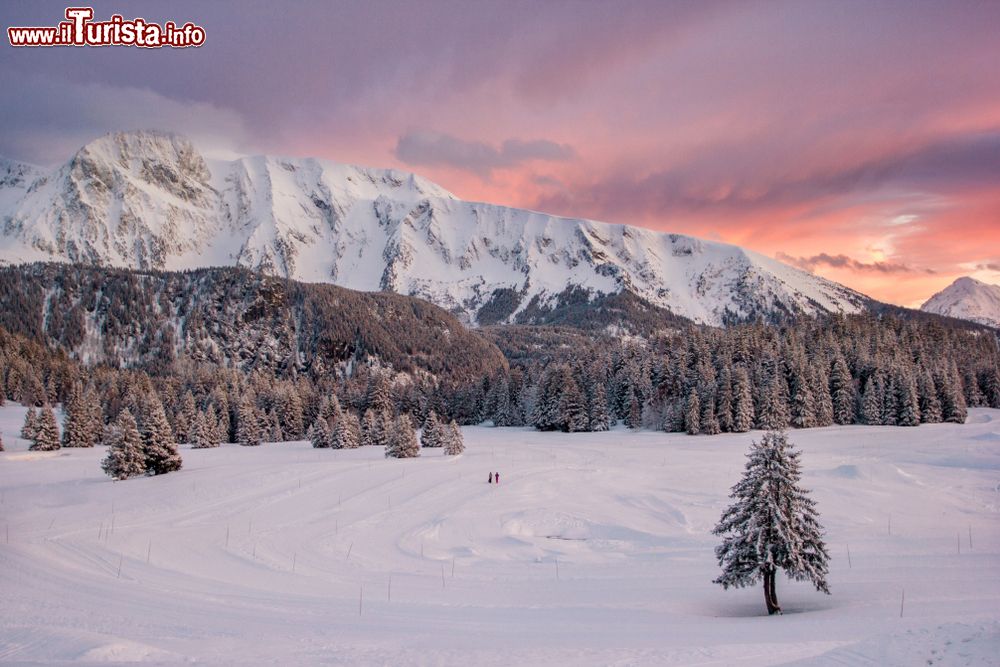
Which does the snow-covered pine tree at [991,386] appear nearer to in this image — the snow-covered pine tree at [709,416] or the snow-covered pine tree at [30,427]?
the snow-covered pine tree at [709,416]

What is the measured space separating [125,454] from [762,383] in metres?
84.1

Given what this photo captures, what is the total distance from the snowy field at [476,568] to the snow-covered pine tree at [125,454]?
2.46m

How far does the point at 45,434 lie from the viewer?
81.3 metres

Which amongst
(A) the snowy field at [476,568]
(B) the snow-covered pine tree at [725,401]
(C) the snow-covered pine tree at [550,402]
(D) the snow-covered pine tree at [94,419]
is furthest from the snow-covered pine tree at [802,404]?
(D) the snow-covered pine tree at [94,419]

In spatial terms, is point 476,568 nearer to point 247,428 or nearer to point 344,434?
point 344,434

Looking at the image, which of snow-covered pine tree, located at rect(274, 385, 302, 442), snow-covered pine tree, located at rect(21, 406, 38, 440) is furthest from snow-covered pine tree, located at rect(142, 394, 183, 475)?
snow-covered pine tree, located at rect(274, 385, 302, 442)

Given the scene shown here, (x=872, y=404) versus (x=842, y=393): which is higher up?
(x=842, y=393)

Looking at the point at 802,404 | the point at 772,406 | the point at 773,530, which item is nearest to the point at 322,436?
the point at 772,406

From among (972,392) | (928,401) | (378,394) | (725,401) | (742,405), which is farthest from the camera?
(378,394)

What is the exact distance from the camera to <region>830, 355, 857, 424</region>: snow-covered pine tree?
298 feet

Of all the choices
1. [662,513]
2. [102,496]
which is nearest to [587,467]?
[662,513]

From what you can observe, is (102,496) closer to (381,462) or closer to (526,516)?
(381,462)

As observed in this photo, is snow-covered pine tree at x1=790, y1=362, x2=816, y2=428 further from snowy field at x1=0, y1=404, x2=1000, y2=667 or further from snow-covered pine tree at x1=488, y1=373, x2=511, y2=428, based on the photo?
snow-covered pine tree at x1=488, y1=373, x2=511, y2=428

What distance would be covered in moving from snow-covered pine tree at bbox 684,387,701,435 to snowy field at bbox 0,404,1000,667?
30.3m
